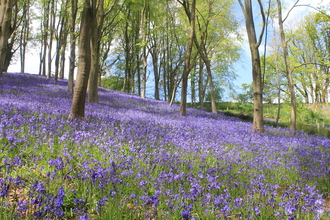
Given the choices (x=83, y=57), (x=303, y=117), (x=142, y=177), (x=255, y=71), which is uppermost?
(x=255, y=71)

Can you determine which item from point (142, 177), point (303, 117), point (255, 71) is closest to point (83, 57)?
point (142, 177)

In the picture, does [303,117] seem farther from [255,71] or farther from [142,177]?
[142,177]

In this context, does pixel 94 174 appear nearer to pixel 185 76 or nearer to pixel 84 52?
pixel 84 52

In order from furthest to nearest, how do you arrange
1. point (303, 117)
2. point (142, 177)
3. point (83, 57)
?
point (303, 117), point (83, 57), point (142, 177)

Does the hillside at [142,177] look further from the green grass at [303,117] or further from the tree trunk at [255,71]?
the green grass at [303,117]

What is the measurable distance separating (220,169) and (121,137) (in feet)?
7.83

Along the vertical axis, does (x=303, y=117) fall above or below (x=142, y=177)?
above

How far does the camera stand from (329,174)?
195 inches

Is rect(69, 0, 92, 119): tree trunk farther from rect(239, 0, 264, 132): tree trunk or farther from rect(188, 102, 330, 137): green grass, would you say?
rect(188, 102, 330, 137): green grass

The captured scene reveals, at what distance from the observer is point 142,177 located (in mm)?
3758

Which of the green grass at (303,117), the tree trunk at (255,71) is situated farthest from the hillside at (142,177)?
the green grass at (303,117)

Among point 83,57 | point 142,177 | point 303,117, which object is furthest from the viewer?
point 303,117

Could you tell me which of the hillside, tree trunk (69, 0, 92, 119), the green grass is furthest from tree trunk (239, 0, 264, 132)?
tree trunk (69, 0, 92, 119)

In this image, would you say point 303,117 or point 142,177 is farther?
point 303,117
